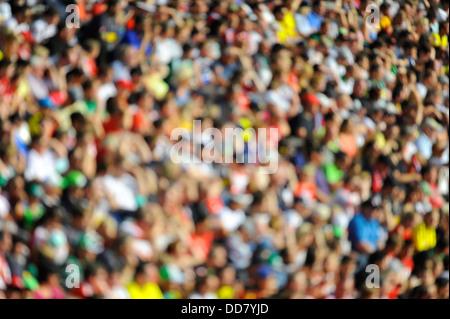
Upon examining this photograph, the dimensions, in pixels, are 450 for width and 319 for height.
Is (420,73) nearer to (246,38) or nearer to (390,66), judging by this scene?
(390,66)

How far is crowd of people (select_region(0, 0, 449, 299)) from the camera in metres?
0.49

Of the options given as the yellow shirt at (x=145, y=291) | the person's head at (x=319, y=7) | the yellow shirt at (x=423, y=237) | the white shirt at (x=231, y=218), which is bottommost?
the yellow shirt at (x=145, y=291)

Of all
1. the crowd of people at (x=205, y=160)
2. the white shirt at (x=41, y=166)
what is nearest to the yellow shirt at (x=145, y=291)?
the crowd of people at (x=205, y=160)

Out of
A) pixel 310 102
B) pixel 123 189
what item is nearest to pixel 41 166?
pixel 123 189

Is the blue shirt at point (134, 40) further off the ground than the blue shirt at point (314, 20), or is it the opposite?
the blue shirt at point (314, 20)

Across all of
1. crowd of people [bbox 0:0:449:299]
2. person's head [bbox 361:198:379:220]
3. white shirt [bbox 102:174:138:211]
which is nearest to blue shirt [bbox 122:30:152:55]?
crowd of people [bbox 0:0:449:299]

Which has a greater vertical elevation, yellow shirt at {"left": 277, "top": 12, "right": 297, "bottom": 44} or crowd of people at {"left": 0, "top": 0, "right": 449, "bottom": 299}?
yellow shirt at {"left": 277, "top": 12, "right": 297, "bottom": 44}

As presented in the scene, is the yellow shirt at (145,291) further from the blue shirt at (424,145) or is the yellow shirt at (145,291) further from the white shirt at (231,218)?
the blue shirt at (424,145)

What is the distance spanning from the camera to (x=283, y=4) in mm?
560

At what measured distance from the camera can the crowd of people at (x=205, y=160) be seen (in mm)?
494

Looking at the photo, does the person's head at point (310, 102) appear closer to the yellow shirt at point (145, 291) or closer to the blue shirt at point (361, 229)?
the blue shirt at point (361, 229)

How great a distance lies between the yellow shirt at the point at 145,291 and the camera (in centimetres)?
50

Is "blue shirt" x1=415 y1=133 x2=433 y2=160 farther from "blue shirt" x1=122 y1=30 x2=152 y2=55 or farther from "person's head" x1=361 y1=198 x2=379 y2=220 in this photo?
"blue shirt" x1=122 y1=30 x2=152 y2=55

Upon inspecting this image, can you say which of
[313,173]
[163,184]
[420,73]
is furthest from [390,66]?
[163,184]
